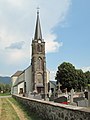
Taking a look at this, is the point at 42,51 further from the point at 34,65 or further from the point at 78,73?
the point at 78,73

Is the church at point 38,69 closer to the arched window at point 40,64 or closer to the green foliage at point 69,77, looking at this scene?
the arched window at point 40,64

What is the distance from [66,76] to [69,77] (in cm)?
92

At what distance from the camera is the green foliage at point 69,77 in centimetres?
7712

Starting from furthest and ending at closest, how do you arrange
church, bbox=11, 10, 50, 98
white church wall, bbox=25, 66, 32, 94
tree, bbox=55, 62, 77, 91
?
white church wall, bbox=25, 66, 32, 94
church, bbox=11, 10, 50, 98
tree, bbox=55, 62, 77, 91

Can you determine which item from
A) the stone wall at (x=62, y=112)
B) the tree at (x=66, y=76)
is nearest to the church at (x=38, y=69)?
the tree at (x=66, y=76)

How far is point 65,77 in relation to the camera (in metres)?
78.2

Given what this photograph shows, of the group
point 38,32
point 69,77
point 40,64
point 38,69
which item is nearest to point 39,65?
point 40,64

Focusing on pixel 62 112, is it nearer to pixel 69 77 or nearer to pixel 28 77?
pixel 69 77

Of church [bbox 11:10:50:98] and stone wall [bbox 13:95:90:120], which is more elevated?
church [bbox 11:10:50:98]

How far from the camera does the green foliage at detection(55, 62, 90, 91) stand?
77.1 metres

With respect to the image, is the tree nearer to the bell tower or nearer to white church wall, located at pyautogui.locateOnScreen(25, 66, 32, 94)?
the bell tower

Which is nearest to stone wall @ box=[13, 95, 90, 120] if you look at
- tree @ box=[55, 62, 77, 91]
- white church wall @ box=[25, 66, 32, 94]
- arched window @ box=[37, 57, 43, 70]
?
tree @ box=[55, 62, 77, 91]

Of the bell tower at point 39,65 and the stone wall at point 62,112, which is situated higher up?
the bell tower at point 39,65

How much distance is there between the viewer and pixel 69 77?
256 ft
